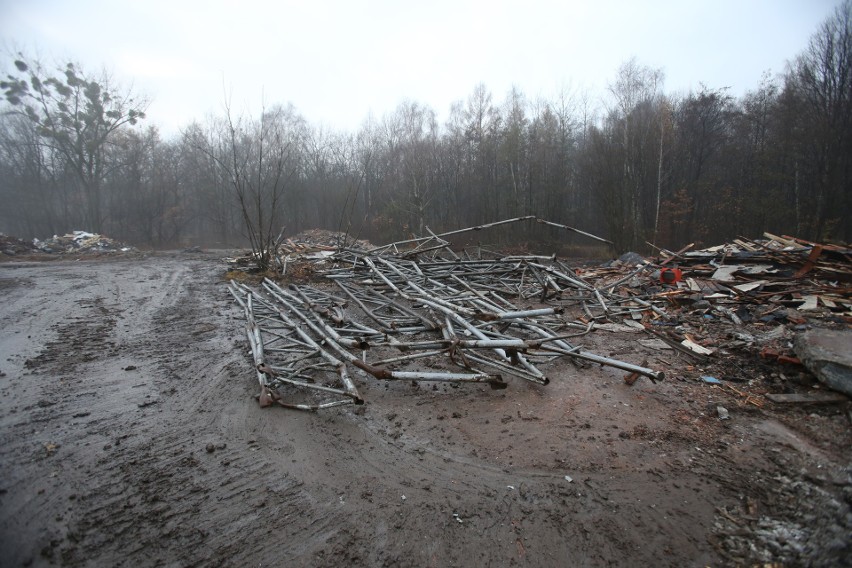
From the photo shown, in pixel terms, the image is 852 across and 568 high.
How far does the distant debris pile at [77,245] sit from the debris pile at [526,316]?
15.9m

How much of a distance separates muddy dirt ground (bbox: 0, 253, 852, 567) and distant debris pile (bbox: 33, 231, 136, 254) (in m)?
19.3

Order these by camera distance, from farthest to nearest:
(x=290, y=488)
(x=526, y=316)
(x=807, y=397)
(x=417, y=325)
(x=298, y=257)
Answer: (x=298, y=257), (x=417, y=325), (x=526, y=316), (x=807, y=397), (x=290, y=488)

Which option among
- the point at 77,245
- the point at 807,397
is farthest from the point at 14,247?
the point at 807,397

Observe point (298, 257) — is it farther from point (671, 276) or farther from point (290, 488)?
point (290, 488)

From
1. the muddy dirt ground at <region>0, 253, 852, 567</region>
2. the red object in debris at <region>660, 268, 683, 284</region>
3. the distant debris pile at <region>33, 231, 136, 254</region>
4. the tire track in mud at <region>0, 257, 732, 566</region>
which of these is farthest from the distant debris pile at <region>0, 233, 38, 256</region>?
the red object in debris at <region>660, 268, 683, 284</region>

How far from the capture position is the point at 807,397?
4047 millimetres

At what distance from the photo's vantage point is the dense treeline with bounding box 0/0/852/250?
59.1 ft

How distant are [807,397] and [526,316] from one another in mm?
3009

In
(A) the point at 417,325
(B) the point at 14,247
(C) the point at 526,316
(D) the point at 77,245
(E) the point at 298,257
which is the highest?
(D) the point at 77,245

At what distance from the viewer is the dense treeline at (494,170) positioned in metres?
18.0

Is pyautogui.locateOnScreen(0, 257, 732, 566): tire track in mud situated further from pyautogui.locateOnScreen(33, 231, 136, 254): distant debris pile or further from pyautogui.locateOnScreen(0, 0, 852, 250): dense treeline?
pyautogui.locateOnScreen(33, 231, 136, 254): distant debris pile

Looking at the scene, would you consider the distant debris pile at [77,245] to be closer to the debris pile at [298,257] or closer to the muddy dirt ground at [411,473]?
the debris pile at [298,257]

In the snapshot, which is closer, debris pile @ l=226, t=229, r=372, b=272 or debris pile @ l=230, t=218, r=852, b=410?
debris pile @ l=230, t=218, r=852, b=410

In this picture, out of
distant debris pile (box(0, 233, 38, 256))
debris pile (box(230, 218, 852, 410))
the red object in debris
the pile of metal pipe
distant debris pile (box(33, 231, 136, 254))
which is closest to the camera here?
the pile of metal pipe
